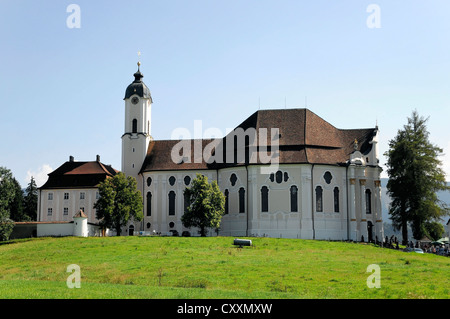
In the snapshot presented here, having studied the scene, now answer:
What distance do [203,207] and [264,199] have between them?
24.4 feet

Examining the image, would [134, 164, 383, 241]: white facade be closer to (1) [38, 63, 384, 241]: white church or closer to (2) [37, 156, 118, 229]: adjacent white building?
(1) [38, 63, 384, 241]: white church

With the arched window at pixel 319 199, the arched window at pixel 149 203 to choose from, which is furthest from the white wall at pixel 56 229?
the arched window at pixel 319 199

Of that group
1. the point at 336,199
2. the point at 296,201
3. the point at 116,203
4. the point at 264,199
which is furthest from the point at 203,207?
the point at 336,199

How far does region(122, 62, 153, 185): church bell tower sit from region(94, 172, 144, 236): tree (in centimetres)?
832

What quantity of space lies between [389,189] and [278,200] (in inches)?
533

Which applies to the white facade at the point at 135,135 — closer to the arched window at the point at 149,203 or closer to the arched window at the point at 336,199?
the arched window at the point at 149,203

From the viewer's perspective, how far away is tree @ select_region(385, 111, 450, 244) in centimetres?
5916

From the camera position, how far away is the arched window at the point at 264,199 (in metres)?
58.2

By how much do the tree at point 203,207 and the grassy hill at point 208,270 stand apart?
5.48 m

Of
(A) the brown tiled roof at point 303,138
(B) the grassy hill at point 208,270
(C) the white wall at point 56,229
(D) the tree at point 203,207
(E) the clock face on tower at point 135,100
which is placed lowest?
(B) the grassy hill at point 208,270

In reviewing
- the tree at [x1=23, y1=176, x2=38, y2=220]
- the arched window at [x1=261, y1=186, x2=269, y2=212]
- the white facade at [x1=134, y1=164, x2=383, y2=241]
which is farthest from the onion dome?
the tree at [x1=23, y1=176, x2=38, y2=220]

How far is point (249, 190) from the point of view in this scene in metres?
59.1

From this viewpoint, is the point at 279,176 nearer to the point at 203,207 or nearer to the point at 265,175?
the point at 265,175
